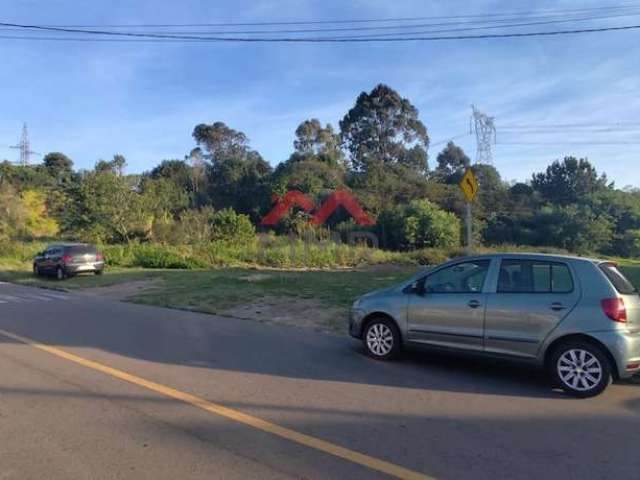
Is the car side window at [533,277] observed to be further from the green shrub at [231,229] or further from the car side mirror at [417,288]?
the green shrub at [231,229]

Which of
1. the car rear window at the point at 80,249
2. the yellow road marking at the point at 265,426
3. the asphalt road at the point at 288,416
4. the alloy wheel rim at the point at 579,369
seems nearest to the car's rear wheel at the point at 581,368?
the alloy wheel rim at the point at 579,369

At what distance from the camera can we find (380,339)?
25.7ft

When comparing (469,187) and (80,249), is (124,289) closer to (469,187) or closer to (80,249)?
(80,249)

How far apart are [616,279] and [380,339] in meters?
3.06

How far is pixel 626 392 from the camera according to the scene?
641 centimetres

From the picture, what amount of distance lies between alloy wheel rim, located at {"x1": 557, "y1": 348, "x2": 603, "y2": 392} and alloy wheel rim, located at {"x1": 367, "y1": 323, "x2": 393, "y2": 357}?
2241 millimetres

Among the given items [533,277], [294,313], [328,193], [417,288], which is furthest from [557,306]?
[328,193]

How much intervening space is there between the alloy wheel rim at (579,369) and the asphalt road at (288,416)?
0.21 metres

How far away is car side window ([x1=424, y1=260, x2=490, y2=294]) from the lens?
7.06 meters

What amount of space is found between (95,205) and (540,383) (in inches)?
1405

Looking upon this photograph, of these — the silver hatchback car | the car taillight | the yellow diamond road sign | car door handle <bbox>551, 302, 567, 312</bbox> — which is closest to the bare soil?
the yellow diamond road sign

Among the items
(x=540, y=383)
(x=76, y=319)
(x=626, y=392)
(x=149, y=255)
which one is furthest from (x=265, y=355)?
(x=149, y=255)

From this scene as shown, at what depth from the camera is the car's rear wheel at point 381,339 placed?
7.68 m

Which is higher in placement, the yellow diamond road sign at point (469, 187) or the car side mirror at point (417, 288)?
the yellow diamond road sign at point (469, 187)
